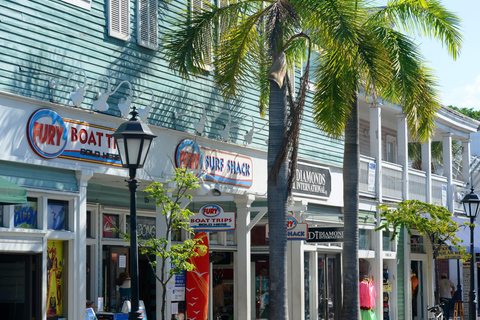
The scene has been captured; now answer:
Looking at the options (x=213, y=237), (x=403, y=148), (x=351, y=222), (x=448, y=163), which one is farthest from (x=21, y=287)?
(x=448, y=163)

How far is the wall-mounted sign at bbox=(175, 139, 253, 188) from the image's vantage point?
15258mm

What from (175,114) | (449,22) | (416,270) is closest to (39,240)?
(175,114)

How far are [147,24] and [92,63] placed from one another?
198cm

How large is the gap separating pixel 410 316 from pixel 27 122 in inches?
715

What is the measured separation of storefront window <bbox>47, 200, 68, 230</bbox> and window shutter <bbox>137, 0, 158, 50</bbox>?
149 inches

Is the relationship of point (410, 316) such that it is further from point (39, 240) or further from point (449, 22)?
point (39, 240)

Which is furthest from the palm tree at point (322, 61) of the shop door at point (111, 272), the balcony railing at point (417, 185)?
the balcony railing at point (417, 185)

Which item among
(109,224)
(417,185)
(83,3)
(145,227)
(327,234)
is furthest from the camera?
(417,185)

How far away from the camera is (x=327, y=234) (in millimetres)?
18312

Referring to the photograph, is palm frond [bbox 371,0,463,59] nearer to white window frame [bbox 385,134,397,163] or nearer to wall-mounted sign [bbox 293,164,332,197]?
wall-mounted sign [bbox 293,164,332,197]

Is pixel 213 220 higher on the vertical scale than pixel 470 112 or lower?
lower

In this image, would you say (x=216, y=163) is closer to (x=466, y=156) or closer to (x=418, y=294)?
(x=418, y=294)

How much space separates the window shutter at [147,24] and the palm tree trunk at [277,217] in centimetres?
281

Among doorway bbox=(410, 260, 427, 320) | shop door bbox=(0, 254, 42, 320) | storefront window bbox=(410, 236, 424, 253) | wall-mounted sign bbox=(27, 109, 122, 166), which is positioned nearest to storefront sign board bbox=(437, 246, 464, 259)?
storefront window bbox=(410, 236, 424, 253)
